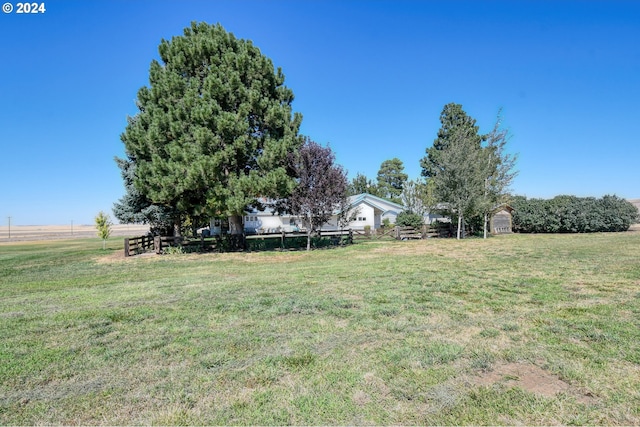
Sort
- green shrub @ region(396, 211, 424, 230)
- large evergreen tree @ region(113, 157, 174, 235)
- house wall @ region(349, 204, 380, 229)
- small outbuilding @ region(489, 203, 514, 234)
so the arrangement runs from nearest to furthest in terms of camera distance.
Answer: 1. large evergreen tree @ region(113, 157, 174, 235)
2. green shrub @ region(396, 211, 424, 230)
3. small outbuilding @ region(489, 203, 514, 234)
4. house wall @ region(349, 204, 380, 229)

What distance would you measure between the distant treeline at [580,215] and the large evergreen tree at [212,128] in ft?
75.1

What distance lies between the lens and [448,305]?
5789mm

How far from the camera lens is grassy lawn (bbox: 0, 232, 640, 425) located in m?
2.74

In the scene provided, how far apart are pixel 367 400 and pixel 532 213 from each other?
31688mm

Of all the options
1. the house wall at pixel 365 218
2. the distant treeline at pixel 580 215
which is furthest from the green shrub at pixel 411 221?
the distant treeline at pixel 580 215

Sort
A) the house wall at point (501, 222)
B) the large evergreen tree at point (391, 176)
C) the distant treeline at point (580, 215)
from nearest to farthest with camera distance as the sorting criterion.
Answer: the distant treeline at point (580, 215) < the house wall at point (501, 222) < the large evergreen tree at point (391, 176)

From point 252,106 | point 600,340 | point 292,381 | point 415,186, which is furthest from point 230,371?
point 415,186

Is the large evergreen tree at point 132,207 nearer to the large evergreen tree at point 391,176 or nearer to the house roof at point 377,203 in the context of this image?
the house roof at point 377,203

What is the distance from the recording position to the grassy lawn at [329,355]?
2.74 meters

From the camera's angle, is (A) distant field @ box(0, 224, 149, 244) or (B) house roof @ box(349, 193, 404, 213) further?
(A) distant field @ box(0, 224, 149, 244)

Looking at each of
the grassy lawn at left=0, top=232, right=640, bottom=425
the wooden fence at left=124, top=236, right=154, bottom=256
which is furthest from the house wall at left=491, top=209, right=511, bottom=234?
the wooden fence at left=124, top=236, right=154, bottom=256

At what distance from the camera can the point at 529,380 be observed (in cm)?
316

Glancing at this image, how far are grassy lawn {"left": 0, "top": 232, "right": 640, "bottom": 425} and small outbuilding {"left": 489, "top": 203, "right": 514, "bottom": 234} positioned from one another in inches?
917

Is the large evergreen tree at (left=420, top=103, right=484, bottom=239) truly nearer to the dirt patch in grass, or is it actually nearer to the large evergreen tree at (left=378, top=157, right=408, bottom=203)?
the dirt patch in grass
